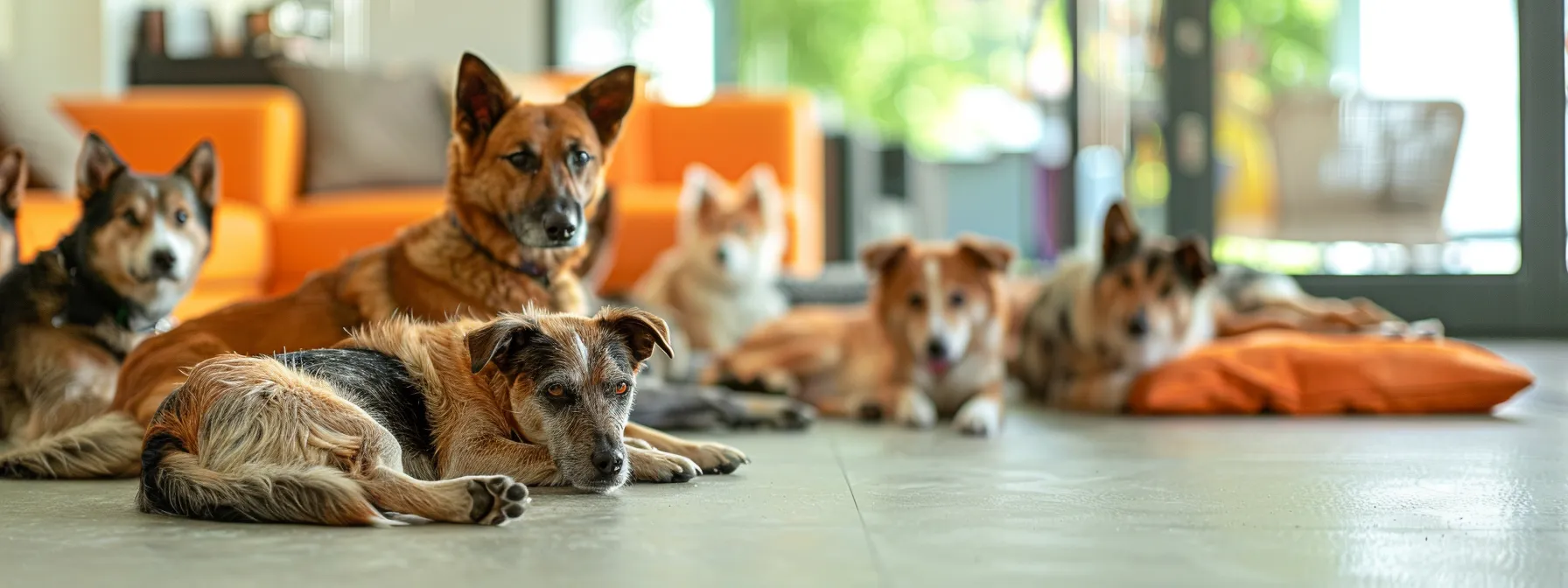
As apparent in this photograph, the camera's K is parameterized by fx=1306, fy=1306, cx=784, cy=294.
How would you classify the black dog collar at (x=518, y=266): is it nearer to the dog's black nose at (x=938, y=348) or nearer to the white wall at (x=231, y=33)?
the dog's black nose at (x=938, y=348)

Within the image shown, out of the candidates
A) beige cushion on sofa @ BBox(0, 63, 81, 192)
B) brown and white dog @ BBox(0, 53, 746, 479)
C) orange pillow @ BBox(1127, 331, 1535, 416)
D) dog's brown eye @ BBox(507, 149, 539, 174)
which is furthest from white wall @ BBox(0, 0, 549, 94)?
orange pillow @ BBox(1127, 331, 1535, 416)

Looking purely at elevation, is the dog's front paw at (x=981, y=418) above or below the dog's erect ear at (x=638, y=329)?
below

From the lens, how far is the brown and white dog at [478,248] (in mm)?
2828

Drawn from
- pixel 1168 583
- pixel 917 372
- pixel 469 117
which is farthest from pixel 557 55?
pixel 1168 583

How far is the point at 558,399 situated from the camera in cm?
233

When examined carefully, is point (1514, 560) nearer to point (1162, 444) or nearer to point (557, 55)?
point (1162, 444)

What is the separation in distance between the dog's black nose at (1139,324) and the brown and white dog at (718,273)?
165cm

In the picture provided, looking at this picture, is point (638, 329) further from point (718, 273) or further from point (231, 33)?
point (231, 33)

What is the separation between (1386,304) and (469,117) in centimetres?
600

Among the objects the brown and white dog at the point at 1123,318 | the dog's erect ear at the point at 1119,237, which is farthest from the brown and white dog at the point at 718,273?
the dog's erect ear at the point at 1119,237

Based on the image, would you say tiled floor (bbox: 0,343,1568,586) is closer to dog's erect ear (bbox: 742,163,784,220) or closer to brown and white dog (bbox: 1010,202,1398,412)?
brown and white dog (bbox: 1010,202,1398,412)

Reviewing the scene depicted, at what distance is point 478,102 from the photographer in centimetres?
297

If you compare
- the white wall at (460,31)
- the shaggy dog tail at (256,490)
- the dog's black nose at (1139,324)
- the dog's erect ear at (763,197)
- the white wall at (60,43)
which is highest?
the white wall at (460,31)

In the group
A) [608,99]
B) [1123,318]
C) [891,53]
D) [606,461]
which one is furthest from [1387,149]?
[891,53]
